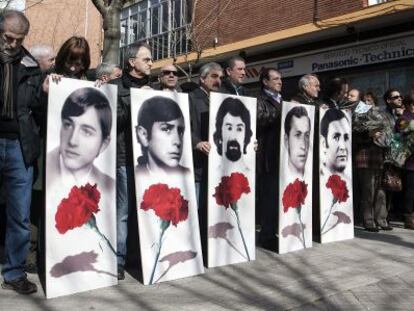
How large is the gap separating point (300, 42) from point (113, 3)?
832 centimetres

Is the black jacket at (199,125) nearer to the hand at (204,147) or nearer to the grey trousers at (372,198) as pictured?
the hand at (204,147)

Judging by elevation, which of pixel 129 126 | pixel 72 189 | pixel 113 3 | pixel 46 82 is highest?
pixel 113 3

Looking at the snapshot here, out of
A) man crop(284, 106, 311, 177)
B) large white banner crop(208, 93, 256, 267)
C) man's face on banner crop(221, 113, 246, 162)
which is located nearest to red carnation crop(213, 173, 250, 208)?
large white banner crop(208, 93, 256, 267)

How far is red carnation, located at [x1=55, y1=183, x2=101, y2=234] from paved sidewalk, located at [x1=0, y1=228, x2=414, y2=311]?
55 centimetres

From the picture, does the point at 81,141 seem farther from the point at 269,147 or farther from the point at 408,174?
the point at 408,174

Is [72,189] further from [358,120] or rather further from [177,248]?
[358,120]

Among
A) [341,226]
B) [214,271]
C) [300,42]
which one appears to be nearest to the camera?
[214,271]

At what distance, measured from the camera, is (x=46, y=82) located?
4.02m

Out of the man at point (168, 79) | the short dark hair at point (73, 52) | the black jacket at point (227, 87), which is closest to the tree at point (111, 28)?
the man at point (168, 79)

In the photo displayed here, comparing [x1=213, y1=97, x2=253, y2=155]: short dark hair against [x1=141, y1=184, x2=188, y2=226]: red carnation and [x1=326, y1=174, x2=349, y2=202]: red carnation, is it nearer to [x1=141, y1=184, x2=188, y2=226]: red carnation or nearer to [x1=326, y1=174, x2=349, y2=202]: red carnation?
[x1=141, y1=184, x2=188, y2=226]: red carnation

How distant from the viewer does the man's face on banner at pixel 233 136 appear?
5.12 m

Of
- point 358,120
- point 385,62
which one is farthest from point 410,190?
point 385,62

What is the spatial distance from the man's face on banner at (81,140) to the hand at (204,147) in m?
0.95

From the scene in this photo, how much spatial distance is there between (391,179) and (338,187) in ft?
4.67
